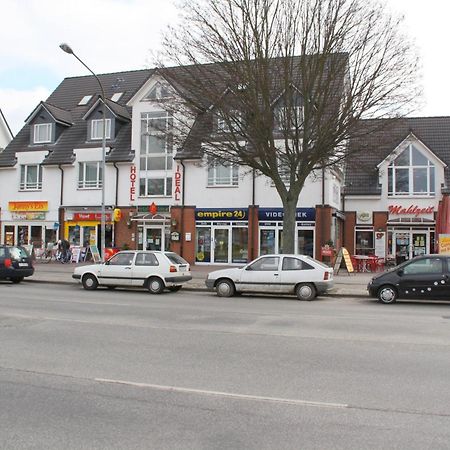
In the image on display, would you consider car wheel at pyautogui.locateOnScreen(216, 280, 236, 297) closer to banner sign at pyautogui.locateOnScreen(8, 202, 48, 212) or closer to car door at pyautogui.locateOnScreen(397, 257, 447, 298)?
car door at pyautogui.locateOnScreen(397, 257, 447, 298)

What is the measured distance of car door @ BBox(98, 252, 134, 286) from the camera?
57.3ft

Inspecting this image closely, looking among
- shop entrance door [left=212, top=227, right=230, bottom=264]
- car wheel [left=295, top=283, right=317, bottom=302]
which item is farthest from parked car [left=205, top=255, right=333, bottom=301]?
shop entrance door [left=212, top=227, right=230, bottom=264]

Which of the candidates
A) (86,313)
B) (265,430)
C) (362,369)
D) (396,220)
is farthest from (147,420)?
(396,220)

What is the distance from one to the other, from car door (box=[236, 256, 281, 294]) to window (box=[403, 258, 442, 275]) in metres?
3.78

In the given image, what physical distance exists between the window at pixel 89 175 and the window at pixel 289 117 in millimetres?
15632

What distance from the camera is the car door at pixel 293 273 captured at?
51.1ft

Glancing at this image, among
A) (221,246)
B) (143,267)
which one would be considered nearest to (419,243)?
(221,246)

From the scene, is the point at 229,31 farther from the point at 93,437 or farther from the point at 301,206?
the point at 93,437

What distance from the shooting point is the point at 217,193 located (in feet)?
91.7

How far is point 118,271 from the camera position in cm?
1755

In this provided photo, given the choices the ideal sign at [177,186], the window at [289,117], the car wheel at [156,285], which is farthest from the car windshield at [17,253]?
the window at [289,117]

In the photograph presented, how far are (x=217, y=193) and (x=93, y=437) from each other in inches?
940

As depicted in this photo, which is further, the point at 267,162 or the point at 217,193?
the point at 217,193

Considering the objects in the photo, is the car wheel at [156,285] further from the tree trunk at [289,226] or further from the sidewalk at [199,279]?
the tree trunk at [289,226]
